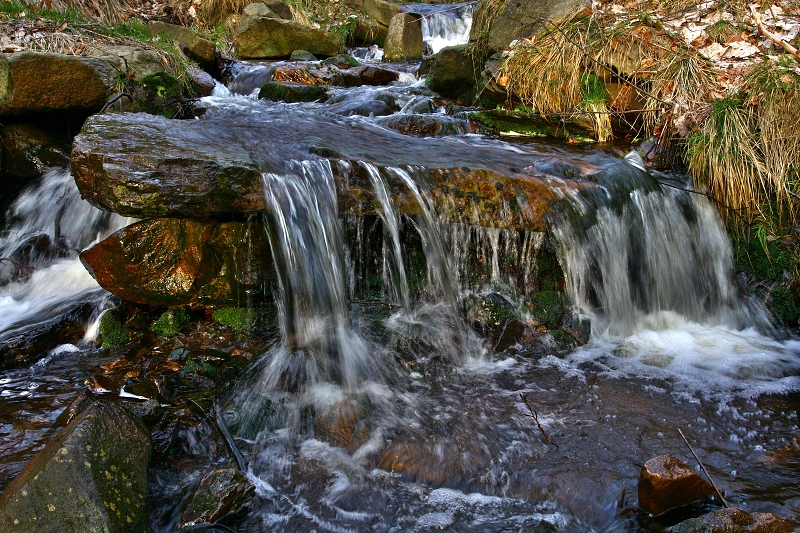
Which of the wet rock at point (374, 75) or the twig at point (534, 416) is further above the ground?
the wet rock at point (374, 75)

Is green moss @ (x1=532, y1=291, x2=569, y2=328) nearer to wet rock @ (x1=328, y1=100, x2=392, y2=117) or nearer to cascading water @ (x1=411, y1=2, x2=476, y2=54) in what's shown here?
wet rock @ (x1=328, y1=100, x2=392, y2=117)

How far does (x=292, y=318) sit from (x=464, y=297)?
139 centimetres

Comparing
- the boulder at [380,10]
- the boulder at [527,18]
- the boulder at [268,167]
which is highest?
the boulder at [380,10]

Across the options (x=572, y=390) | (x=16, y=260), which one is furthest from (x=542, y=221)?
(x=16, y=260)

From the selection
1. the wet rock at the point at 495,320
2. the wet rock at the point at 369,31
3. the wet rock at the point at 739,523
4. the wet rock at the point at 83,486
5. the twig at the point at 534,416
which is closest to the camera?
the wet rock at the point at 83,486

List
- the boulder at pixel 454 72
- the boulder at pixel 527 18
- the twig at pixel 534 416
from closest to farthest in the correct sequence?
the twig at pixel 534 416 → the boulder at pixel 527 18 → the boulder at pixel 454 72

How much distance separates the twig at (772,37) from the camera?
17.0 ft

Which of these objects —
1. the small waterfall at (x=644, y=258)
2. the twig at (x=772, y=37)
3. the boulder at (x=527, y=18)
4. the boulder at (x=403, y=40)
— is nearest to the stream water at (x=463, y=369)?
the small waterfall at (x=644, y=258)

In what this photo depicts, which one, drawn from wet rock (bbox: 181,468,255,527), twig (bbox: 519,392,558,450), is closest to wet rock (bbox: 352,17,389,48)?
twig (bbox: 519,392,558,450)

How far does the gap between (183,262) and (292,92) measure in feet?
13.9

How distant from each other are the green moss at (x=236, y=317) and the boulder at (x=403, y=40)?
8381 mm

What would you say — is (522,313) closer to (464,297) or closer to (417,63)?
(464,297)

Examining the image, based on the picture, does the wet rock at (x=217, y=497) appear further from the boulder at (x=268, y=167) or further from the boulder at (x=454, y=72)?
the boulder at (x=454, y=72)

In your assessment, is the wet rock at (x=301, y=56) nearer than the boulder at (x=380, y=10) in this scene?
Yes
